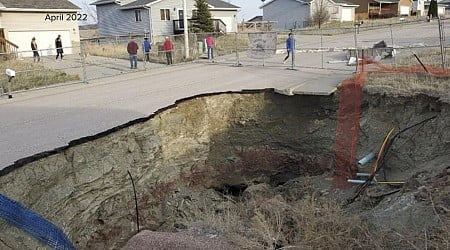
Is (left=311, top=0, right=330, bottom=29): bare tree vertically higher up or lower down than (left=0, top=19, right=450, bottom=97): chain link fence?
higher up

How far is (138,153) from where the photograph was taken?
33.5 ft

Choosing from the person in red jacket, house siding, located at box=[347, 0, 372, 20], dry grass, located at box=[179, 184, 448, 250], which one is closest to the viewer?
dry grass, located at box=[179, 184, 448, 250]

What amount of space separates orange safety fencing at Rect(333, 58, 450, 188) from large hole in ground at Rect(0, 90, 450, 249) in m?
0.22

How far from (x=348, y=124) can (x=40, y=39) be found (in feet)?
84.5

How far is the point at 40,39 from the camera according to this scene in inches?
1210

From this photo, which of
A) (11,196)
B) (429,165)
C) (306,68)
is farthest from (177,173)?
(306,68)

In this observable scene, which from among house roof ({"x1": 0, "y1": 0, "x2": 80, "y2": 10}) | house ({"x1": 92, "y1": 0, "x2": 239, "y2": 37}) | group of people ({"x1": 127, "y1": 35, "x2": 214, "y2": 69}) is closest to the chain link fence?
group of people ({"x1": 127, "y1": 35, "x2": 214, "y2": 69})

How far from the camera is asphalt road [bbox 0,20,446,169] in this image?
31.4ft

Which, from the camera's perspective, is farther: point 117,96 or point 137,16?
point 137,16

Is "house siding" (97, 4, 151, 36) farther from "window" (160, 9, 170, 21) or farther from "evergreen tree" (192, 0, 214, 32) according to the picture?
"evergreen tree" (192, 0, 214, 32)

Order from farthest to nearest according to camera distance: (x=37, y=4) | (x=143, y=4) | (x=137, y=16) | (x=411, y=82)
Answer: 1. (x=137, y=16)
2. (x=143, y=4)
3. (x=37, y=4)
4. (x=411, y=82)

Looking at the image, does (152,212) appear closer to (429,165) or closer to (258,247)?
(258,247)

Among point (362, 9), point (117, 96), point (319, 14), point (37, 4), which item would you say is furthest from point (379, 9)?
point (117, 96)

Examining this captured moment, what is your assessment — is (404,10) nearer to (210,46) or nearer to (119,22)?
(119,22)
